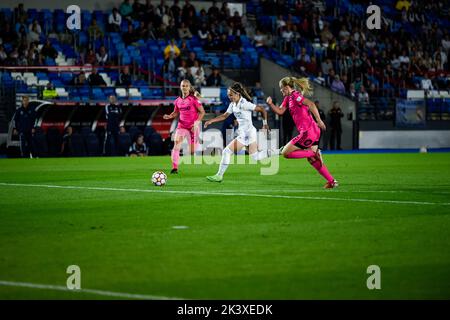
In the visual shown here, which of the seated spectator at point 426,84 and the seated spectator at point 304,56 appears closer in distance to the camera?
the seated spectator at point 304,56

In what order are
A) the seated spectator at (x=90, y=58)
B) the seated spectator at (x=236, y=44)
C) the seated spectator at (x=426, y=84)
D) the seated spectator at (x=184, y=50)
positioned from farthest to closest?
1. the seated spectator at (x=426, y=84)
2. the seated spectator at (x=236, y=44)
3. the seated spectator at (x=184, y=50)
4. the seated spectator at (x=90, y=58)

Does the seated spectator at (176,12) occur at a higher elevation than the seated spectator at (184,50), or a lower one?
higher

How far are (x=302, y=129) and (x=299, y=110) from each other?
0.41 metres

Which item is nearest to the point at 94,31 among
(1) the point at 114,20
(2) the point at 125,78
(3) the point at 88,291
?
(1) the point at 114,20

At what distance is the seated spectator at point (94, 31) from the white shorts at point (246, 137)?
Answer: 1886cm

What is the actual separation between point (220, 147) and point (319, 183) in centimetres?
1500

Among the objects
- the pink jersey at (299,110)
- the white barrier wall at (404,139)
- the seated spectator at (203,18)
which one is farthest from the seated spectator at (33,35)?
the pink jersey at (299,110)

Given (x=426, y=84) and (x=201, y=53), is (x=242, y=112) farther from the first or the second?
(x=426, y=84)

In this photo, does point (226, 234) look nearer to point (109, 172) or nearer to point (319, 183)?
point (319, 183)

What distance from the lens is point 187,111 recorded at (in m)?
22.9

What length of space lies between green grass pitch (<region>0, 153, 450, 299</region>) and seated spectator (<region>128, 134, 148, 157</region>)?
1365cm

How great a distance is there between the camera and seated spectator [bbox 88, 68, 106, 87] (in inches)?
1378

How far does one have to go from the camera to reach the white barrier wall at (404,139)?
133 ft

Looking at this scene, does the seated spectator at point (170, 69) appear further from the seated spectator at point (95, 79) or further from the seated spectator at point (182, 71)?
the seated spectator at point (95, 79)
